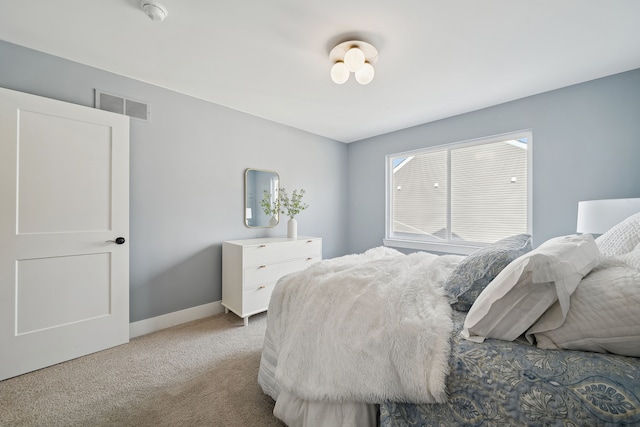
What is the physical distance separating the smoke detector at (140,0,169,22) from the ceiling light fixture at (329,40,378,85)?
113cm

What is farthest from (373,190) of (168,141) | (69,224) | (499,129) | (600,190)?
(69,224)

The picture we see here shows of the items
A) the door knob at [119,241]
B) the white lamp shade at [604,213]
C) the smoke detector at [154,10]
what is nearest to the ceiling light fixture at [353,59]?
the smoke detector at [154,10]

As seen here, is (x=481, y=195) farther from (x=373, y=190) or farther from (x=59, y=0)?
(x=59, y=0)

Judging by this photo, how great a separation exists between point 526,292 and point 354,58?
1.76m

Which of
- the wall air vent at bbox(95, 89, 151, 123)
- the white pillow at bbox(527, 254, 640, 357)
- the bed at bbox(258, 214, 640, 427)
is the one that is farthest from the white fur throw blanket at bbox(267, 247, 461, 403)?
the wall air vent at bbox(95, 89, 151, 123)

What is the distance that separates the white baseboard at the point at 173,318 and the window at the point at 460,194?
2621 millimetres

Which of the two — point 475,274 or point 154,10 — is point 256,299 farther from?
point 154,10

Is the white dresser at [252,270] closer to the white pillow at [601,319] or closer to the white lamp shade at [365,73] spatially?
the white lamp shade at [365,73]

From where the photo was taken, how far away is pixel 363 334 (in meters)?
1.09

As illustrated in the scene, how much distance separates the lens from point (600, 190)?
2.32 metres

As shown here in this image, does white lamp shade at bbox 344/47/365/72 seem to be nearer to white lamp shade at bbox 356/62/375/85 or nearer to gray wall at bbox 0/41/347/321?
white lamp shade at bbox 356/62/375/85

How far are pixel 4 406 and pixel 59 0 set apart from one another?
2.47 metres

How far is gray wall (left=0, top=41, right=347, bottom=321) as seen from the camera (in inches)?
81.4

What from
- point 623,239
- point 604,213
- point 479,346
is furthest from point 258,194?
point 604,213
